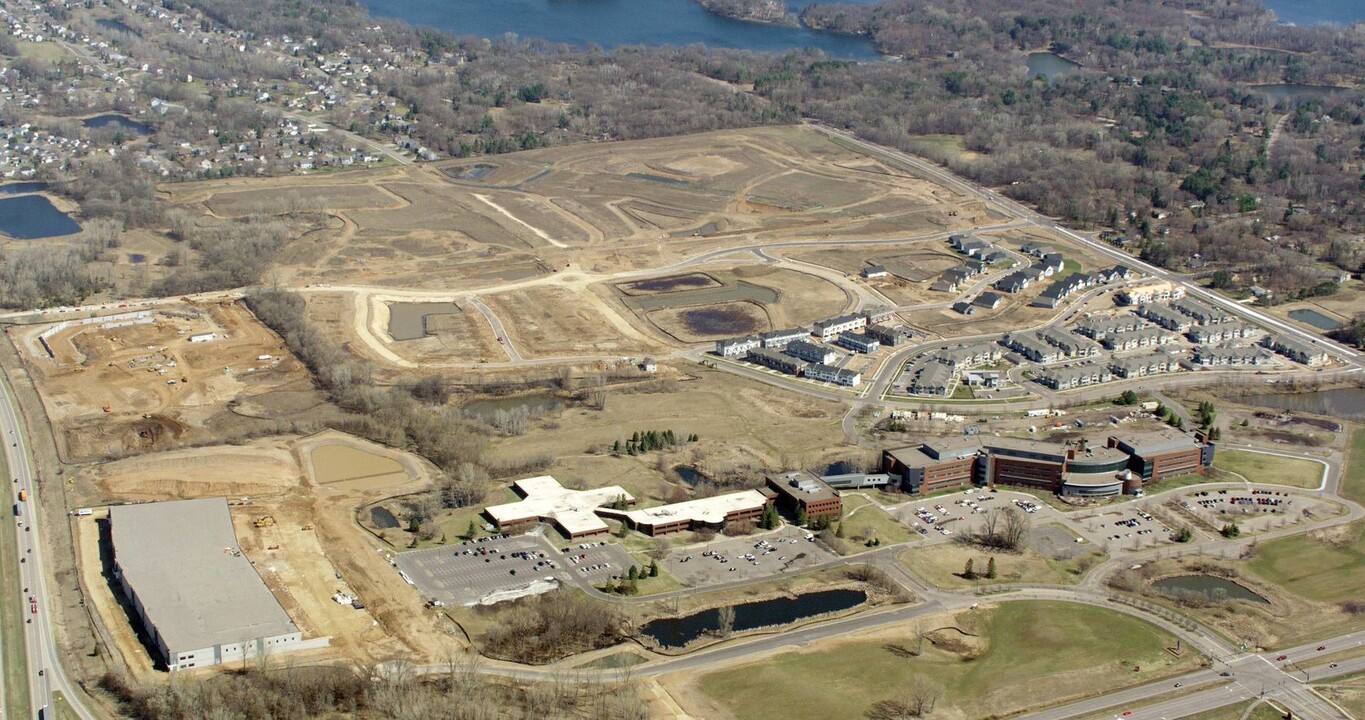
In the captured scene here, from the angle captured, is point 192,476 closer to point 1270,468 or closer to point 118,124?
point 1270,468

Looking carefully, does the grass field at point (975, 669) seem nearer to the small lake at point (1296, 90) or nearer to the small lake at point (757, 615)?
the small lake at point (757, 615)

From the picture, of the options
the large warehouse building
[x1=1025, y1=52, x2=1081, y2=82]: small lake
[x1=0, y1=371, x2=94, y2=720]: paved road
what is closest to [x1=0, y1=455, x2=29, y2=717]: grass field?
[x1=0, y1=371, x2=94, y2=720]: paved road

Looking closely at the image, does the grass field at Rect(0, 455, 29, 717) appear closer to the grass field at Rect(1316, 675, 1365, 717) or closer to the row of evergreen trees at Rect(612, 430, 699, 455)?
the row of evergreen trees at Rect(612, 430, 699, 455)

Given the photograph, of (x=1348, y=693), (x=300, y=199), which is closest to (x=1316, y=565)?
(x=1348, y=693)

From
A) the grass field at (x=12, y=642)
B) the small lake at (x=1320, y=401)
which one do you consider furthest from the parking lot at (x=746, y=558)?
the small lake at (x=1320, y=401)

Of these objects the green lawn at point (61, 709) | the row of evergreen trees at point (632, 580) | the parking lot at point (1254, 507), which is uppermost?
the parking lot at point (1254, 507)

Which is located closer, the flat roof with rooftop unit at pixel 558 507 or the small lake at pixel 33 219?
the flat roof with rooftop unit at pixel 558 507
